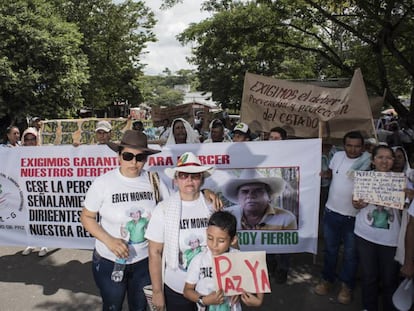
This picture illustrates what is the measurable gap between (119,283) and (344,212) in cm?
230

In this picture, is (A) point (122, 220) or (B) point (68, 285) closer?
(A) point (122, 220)

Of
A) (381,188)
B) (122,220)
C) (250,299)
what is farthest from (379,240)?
(122,220)

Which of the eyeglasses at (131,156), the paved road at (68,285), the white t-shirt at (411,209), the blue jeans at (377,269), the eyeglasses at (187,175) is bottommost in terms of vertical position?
the paved road at (68,285)

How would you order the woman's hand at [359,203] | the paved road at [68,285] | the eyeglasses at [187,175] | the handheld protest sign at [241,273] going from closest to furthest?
the handheld protest sign at [241,273], the eyeglasses at [187,175], the woman's hand at [359,203], the paved road at [68,285]

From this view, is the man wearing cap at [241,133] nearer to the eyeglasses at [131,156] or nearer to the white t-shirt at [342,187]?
the white t-shirt at [342,187]

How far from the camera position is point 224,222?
2.29 meters

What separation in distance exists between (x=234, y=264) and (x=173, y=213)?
527 mm

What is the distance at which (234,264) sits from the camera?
2.16m

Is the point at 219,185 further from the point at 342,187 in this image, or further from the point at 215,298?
the point at 215,298

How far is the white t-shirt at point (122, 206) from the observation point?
8.95 ft

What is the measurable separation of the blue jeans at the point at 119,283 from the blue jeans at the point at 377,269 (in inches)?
76.1

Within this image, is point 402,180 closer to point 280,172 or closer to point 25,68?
point 280,172

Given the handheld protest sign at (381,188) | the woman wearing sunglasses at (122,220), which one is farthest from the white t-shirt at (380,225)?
the woman wearing sunglasses at (122,220)

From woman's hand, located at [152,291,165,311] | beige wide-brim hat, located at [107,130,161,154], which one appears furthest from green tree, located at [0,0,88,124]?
woman's hand, located at [152,291,165,311]
